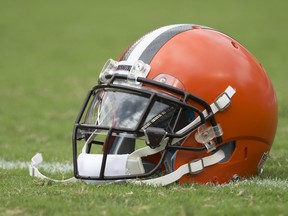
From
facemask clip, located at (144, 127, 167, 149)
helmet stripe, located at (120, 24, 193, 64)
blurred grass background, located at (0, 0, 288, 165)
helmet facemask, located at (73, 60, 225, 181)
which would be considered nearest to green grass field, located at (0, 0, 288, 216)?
blurred grass background, located at (0, 0, 288, 165)

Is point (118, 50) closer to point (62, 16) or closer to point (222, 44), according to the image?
point (62, 16)

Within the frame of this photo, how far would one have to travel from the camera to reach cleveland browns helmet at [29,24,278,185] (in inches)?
208

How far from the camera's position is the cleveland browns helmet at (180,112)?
5.28 meters

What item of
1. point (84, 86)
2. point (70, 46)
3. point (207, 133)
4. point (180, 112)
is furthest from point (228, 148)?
point (70, 46)

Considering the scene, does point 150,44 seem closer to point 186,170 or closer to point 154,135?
point 154,135

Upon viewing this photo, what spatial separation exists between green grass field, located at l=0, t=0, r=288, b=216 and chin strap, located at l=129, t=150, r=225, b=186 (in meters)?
0.11

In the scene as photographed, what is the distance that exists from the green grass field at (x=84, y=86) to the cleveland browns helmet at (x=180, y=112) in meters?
0.19

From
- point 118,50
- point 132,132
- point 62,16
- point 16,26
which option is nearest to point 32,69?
point 118,50

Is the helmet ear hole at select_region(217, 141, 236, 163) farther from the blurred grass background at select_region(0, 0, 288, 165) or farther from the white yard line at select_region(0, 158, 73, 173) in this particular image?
the blurred grass background at select_region(0, 0, 288, 165)

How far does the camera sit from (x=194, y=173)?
17.9 ft

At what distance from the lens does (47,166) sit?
23.1 feet

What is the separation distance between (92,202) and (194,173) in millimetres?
1025

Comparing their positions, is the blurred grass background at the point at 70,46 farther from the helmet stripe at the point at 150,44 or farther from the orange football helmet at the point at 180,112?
the helmet stripe at the point at 150,44

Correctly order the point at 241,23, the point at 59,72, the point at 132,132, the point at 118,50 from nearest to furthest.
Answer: the point at 132,132 → the point at 59,72 → the point at 118,50 → the point at 241,23
